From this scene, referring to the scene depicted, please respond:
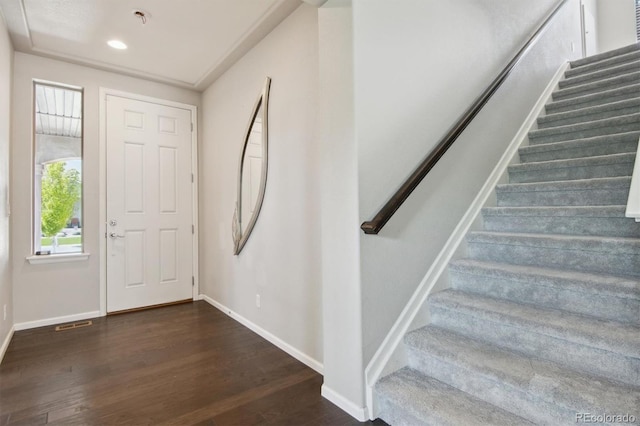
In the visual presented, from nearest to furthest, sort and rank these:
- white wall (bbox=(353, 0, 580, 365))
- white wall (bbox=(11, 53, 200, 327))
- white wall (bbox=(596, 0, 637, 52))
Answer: white wall (bbox=(353, 0, 580, 365))
white wall (bbox=(11, 53, 200, 327))
white wall (bbox=(596, 0, 637, 52))

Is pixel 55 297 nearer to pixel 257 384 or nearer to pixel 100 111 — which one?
pixel 100 111

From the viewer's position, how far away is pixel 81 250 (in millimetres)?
3469

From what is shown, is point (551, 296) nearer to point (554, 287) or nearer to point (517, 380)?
point (554, 287)

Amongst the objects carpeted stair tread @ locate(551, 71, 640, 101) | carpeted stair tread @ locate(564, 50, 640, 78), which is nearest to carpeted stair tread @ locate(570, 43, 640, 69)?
carpeted stair tread @ locate(564, 50, 640, 78)

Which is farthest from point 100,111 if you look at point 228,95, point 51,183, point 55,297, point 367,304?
point 367,304

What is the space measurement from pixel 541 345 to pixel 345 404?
1.03 meters

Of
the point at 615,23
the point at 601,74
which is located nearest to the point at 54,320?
the point at 601,74

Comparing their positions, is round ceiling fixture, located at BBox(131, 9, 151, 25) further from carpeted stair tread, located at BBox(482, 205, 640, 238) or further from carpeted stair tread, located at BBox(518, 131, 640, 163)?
carpeted stair tread, located at BBox(518, 131, 640, 163)

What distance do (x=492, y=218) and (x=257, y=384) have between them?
201 centimetres

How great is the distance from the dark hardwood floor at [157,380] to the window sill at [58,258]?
2.13ft

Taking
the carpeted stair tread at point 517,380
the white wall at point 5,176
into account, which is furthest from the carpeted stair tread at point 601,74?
the white wall at point 5,176

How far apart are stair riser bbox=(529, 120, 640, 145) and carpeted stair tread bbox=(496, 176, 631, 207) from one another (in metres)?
0.73

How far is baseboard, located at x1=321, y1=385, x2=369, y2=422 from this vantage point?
5.59 feet

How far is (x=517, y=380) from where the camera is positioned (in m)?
1.41
